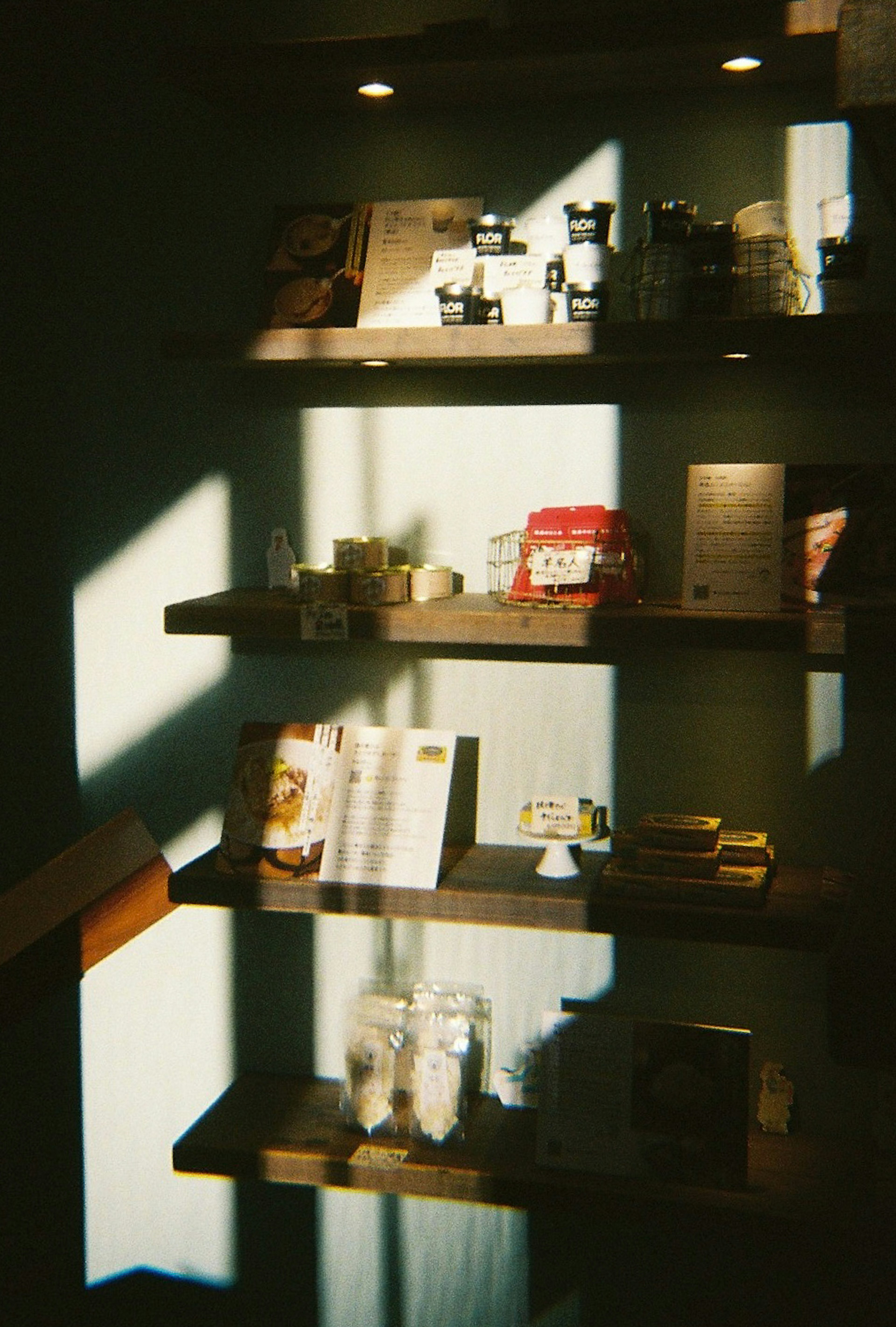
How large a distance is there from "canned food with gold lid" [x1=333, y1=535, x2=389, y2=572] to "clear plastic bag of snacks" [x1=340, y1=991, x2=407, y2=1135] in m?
0.79

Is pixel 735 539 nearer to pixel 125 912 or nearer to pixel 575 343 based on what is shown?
pixel 575 343

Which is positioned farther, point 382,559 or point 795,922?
point 382,559

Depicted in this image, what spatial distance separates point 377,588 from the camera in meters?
2.04

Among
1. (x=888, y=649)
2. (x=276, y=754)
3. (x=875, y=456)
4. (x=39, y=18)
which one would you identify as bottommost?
(x=276, y=754)

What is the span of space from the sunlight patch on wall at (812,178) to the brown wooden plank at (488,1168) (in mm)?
1408

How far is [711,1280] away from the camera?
2.23 metres

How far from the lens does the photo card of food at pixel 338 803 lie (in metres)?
2.10

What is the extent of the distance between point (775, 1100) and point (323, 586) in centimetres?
117

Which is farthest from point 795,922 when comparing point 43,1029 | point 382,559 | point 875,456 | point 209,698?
point 43,1029

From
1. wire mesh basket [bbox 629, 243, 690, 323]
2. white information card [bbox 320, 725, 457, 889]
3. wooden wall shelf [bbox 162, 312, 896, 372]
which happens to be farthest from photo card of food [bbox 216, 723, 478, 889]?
wire mesh basket [bbox 629, 243, 690, 323]

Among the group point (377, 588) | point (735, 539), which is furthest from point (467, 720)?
point (735, 539)

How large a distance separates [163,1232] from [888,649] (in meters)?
1.83

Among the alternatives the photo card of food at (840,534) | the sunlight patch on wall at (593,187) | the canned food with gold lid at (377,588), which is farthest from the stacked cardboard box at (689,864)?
the sunlight patch on wall at (593,187)

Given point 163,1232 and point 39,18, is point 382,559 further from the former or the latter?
point 163,1232
